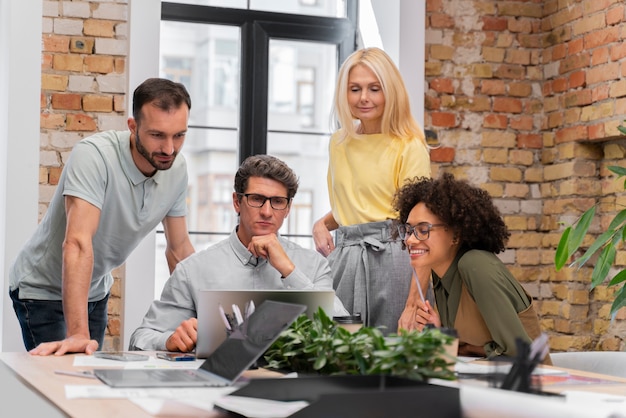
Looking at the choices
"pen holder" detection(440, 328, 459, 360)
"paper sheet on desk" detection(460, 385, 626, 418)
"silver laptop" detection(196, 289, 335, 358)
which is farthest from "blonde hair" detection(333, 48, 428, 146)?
"paper sheet on desk" detection(460, 385, 626, 418)

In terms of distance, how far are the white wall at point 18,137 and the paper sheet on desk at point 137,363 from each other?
1792 millimetres

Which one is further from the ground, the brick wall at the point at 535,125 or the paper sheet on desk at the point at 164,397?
the brick wall at the point at 535,125

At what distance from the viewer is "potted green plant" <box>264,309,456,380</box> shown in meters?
1.27

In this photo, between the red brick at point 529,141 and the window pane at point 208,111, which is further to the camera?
the red brick at point 529,141

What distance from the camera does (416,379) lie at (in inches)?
49.2

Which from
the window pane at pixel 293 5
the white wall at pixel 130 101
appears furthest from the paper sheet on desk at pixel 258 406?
the window pane at pixel 293 5

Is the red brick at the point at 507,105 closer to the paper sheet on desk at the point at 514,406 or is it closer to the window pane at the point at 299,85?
the window pane at the point at 299,85

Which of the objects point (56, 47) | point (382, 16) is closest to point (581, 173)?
point (382, 16)

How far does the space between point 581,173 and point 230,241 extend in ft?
7.23

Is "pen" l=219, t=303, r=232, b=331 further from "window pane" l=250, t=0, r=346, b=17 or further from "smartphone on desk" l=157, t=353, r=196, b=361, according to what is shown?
"window pane" l=250, t=0, r=346, b=17

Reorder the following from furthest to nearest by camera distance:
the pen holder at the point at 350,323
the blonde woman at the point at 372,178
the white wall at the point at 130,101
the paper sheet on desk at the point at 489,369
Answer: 1. the white wall at the point at 130,101
2. the blonde woman at the point at 372,178
3. the pen holder at the point at 350,323
4. the paper sheet on desk at the point at 489,369

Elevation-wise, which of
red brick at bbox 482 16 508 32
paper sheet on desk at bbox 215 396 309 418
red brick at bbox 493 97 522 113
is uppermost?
red brick at bbox 482 16 508 32

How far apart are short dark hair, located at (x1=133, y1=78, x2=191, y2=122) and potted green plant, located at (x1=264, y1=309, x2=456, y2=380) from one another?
3.27 feet

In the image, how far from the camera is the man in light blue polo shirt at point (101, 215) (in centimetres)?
257
